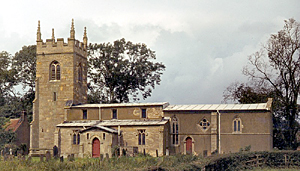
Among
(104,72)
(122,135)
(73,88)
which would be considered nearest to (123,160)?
(122,135)

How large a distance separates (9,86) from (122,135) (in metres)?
28.7

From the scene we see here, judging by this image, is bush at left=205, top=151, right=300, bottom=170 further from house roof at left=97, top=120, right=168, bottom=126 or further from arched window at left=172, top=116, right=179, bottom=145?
arched window at left=172, top=116, right=179, bottom=145

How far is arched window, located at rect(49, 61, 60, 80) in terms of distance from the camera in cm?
6159

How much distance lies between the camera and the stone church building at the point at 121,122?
52.9 m

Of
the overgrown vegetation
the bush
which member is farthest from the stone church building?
the overgrown vegetation

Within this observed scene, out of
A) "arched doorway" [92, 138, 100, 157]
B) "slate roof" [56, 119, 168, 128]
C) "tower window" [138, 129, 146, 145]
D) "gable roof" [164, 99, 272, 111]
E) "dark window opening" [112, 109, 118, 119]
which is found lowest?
"arched doorway" [92, 138, 100, 157]

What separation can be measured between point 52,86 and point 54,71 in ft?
6.49

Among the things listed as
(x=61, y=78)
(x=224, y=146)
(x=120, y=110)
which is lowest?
(x=224, y=146)

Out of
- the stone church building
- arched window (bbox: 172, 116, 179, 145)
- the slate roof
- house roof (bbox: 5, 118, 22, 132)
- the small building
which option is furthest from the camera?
the small building

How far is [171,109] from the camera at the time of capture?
5581 cm

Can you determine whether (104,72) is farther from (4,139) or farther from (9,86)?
(4,139)

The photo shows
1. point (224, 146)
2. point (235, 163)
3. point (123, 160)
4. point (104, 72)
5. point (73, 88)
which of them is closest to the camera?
point (123, 160)

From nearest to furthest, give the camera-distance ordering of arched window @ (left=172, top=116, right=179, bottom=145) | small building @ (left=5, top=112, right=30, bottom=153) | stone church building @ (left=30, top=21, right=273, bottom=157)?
stone church building @ (left=30, top=21, right=273, bottom=157) → arched window @ (left=172, top=116, right=179, bottom=145) → small building @ (left=5, top=112, right=30, bottom=153)

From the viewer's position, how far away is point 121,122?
56.5m
